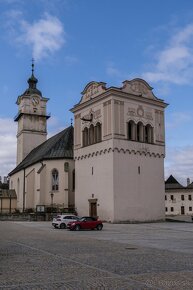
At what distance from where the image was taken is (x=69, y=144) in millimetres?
58062

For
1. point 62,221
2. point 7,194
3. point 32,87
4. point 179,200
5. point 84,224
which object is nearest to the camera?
point 84,224

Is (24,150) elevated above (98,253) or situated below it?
above

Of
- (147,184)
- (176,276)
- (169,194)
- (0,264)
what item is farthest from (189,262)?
(169,194)

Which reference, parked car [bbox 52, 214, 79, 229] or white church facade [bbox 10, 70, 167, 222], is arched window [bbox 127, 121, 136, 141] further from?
parked car [bbox 52, 214, 79, 229]

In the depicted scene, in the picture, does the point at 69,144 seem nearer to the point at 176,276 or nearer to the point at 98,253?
the point at 98,253

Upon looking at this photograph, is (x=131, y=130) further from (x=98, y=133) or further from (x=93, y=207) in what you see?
(x=93, y=207)

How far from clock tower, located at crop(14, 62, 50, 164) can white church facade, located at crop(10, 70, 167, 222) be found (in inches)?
791

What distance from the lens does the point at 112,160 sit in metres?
44.5

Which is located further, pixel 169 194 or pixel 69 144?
pixel 169 194

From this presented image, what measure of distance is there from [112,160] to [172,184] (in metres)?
62.4

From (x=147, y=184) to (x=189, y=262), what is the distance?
33859mm

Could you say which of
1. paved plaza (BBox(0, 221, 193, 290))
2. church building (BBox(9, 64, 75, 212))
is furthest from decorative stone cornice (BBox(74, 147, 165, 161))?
paved plaza (BBox(0, 221, 193, 290))

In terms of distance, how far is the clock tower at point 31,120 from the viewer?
7619 centimetres

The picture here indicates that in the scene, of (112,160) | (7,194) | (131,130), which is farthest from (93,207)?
(7,194)
